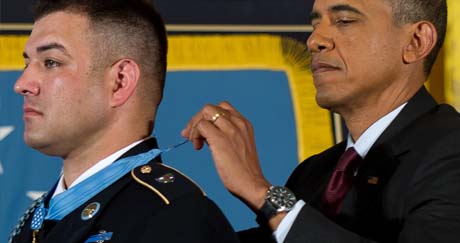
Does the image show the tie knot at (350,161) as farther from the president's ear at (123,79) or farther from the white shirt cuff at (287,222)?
the president's ear at (123,79)

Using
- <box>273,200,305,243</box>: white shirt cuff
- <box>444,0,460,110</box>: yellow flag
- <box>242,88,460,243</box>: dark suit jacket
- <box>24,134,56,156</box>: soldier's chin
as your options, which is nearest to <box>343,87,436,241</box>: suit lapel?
<box>242,88,460,243</box>: dark suit jacket

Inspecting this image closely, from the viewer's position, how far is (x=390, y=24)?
200 cm

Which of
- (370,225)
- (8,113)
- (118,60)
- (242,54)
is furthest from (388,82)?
(8,113)

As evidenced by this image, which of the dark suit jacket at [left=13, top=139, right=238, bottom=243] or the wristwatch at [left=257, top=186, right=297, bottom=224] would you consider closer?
the dark suit jacket at [left=13, top=139, right=238, bottom=243]

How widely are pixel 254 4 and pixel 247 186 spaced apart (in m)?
1.09

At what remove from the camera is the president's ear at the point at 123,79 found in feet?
5.88

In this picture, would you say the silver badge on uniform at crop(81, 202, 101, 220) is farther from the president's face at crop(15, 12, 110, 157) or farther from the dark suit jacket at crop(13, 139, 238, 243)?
the president's face at crop(15, 12, 110, 157)

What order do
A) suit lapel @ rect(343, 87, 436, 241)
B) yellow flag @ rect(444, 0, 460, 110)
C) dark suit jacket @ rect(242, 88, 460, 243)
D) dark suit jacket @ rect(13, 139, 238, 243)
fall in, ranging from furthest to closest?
1. yellow flag @ rect(444, 0, 460, 110)
2. suit lapel @ rect(343, 87, 436, 241)
3. dark suit jacket @ rect(242, 88, 460, 243)
4. dark suit jacket @ rect(13, 139, 238, 243)

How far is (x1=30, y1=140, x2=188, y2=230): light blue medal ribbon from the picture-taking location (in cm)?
174

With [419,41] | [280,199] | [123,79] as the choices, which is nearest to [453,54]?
[419,41]

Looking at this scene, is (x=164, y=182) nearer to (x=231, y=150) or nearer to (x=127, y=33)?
(x=231, y=150)

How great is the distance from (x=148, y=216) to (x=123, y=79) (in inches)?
11.0

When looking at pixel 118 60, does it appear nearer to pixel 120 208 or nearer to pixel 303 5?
pixel 120 208

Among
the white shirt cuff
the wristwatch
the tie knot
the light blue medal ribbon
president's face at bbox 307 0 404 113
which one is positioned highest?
president's face at bbox 307 0 404 113
